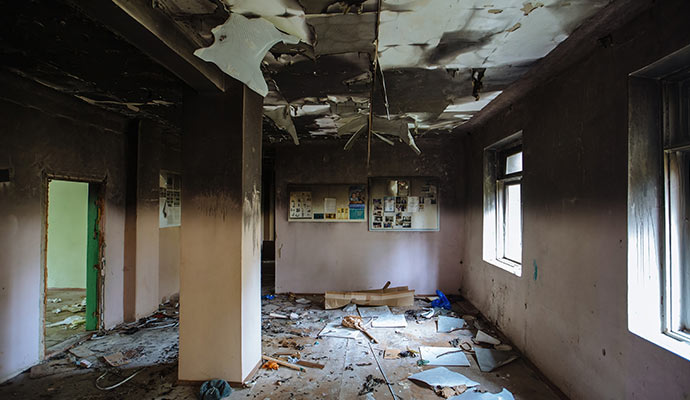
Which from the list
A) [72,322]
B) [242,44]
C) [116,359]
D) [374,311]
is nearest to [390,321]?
[374,311]

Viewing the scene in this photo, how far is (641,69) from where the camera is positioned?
1834 millimetres

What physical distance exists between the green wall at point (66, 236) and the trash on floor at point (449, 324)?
5988 mm

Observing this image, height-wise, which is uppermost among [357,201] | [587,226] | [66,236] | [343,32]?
[343,32]

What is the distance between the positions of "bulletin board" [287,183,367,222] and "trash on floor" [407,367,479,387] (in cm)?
282

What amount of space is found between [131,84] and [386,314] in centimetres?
397

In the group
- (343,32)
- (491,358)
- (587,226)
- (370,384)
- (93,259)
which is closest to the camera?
(343,32)

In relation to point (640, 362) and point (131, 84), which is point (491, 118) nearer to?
point (640, 362)

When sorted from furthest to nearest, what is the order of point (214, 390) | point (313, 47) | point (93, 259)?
point (93, 259) < point (214, 390) < point (313, 47)

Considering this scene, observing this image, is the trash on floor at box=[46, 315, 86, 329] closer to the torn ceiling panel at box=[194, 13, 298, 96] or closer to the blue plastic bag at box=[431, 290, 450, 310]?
the torn ceiling panel at box=[194, 13, 298, 96]

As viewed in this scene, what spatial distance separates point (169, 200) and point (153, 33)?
12.1 feet

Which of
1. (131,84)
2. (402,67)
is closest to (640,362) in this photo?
(402,67)

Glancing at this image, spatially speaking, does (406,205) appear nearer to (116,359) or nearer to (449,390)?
(449,390)

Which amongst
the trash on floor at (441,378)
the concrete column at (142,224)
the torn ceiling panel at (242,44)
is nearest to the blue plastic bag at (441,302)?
the trash on floor at (441,378)

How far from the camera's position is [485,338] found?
3586 mm
